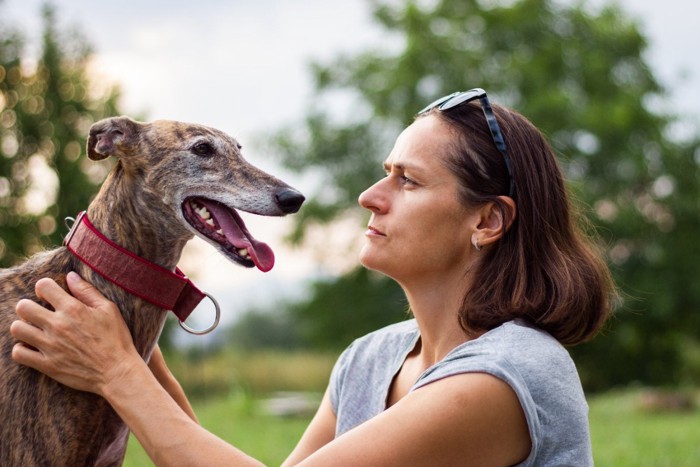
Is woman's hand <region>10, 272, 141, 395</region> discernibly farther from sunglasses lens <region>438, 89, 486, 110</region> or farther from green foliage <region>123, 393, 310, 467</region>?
green foliage <region>123, 393, 310, 467</region>

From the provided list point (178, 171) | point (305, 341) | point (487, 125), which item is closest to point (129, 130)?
point (178, 171)

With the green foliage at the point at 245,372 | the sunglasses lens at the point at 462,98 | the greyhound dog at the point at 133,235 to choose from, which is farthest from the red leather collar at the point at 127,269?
the green foliage at the point at 245,372

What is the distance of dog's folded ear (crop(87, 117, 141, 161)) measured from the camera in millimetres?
2668

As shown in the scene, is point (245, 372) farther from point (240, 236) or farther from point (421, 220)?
point (421, 220)

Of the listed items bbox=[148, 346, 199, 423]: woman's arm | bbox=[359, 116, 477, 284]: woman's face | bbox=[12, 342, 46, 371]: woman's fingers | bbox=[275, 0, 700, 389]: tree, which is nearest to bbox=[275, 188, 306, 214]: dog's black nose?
bbox=[359, 116, 477, 284]: woman's face

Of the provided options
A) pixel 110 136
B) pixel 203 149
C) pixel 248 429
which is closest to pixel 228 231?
pixel 203 149

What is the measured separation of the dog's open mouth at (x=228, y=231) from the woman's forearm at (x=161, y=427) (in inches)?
17.6

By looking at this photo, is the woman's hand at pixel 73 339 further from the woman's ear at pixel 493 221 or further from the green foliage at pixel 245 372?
the green foliage at pixel 245 372

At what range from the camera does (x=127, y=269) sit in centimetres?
247

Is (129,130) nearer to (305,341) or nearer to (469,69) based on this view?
(469,69)

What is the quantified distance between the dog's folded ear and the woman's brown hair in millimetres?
992

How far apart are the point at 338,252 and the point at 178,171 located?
1996 cm

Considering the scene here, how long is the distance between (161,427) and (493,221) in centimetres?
112

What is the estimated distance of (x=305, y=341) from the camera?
23.5m
